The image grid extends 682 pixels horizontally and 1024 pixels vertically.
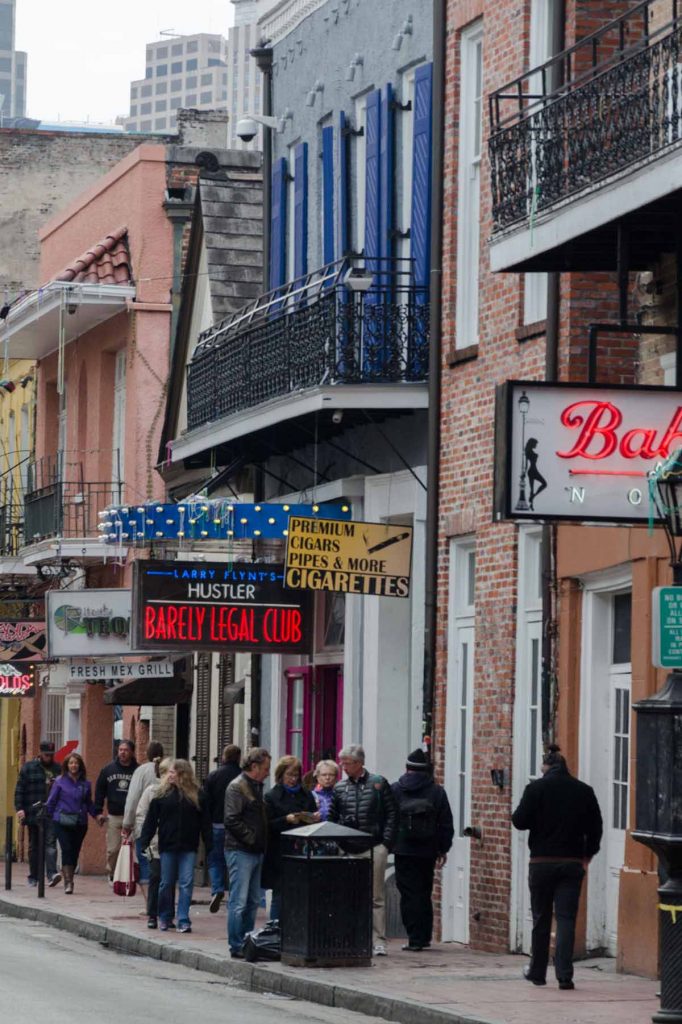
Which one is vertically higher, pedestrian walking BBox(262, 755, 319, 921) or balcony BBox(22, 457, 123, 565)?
balcony BBox(22, 457, 123, 565)

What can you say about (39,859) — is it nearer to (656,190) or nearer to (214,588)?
(214,588)

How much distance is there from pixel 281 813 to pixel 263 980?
198cm

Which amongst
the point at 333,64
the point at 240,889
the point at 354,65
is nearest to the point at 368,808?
the point at 240,889

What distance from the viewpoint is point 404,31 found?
21719mm

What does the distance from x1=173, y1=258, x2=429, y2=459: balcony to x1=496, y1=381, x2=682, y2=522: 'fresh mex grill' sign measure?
261 inches

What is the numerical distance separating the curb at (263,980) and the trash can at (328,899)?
39cm

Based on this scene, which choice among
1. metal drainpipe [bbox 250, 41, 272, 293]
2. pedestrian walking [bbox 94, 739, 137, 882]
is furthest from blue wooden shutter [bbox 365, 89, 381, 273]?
pedestrian walking [bbox 94, 739, 137, 882]

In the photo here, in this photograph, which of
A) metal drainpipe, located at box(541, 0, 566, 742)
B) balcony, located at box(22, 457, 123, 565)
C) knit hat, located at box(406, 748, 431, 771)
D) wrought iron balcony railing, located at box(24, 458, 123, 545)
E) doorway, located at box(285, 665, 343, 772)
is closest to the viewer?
metal drainpipe, located at box(541, 0, 566, 742)

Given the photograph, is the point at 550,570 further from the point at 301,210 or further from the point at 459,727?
the point at 301,210

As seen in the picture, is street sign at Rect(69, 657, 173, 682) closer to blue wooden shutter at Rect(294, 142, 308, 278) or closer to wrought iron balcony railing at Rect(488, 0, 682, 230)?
blue wooden shutter at Rect(294, 142, 308, 278)

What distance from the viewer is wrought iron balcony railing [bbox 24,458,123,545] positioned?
108ft

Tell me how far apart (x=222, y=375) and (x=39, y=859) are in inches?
231

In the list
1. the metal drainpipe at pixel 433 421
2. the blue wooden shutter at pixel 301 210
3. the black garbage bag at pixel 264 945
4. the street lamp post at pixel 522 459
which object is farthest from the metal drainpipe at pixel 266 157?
the street lamp post at pixel 522 459

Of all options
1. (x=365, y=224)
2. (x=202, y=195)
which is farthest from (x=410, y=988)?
(x=202, y=195)
